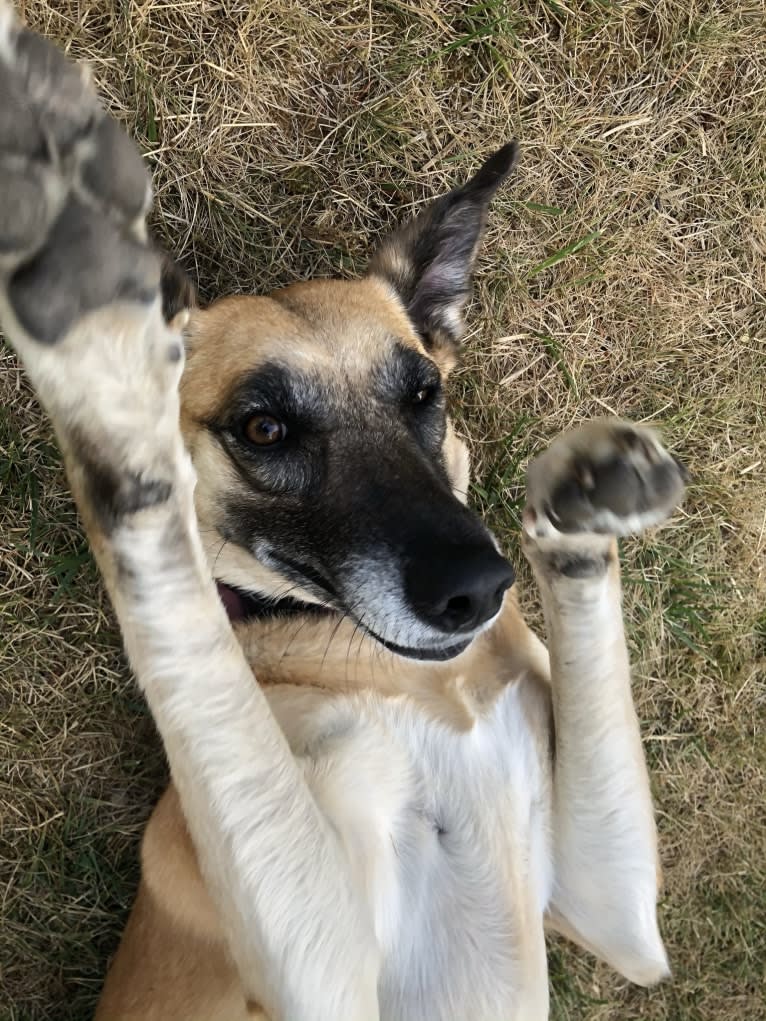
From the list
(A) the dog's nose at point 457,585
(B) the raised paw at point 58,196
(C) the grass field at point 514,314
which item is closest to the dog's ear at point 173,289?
(C) the grass field at point 514,314

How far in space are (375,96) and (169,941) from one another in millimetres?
3155

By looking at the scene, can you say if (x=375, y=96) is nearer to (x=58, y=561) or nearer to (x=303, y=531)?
(x=303, y=531)

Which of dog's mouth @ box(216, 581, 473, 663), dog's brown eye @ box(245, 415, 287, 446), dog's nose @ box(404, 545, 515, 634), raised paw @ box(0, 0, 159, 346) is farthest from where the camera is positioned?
dog's mouth @ box(216, 581, 473, 663)

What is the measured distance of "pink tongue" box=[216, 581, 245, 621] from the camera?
8.14 feet

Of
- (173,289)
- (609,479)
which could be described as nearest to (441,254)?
(173,289)

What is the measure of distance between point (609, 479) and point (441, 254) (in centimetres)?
125

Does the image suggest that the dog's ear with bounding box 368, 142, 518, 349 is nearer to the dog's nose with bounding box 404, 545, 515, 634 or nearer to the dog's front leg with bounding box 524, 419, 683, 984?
the dog's front leg with bounding box 524, 419, 683, 984

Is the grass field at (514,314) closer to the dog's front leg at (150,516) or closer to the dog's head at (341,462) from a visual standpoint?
the dog's head at (341,462)

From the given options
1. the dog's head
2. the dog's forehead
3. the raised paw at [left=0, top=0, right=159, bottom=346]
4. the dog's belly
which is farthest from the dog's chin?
the raised paw at [left=0, top=0, right=159, bottom=346]

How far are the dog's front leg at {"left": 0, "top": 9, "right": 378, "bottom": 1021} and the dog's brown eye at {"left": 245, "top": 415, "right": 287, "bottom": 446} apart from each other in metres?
0.61

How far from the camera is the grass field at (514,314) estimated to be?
10.2ft

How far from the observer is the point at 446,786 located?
2291 millimetres

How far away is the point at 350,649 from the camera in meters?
2.39

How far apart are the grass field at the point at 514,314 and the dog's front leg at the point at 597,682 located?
3.89 ft
